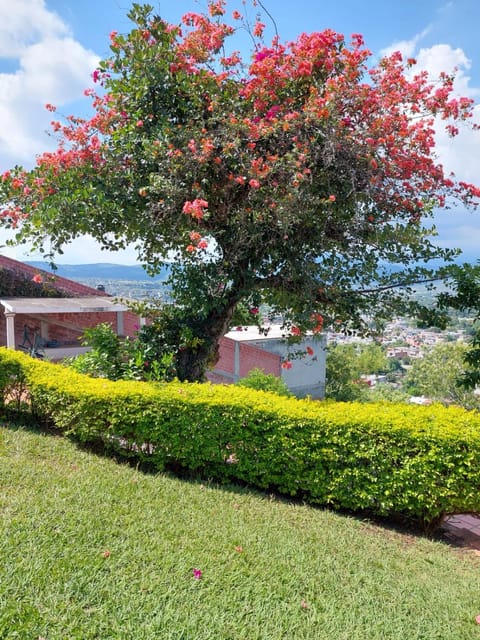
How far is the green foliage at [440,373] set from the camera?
24006mm

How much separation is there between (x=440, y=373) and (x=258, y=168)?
82.2 ft

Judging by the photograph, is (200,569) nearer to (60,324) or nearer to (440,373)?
(60,324)

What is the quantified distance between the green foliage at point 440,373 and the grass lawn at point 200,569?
2222cm

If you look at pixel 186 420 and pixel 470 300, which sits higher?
pixel 470 300

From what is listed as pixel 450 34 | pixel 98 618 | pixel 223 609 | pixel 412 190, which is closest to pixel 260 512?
pixel 223 609

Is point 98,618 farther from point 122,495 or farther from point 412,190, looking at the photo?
point 412,190

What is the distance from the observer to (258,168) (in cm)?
464

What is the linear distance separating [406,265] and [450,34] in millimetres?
3204

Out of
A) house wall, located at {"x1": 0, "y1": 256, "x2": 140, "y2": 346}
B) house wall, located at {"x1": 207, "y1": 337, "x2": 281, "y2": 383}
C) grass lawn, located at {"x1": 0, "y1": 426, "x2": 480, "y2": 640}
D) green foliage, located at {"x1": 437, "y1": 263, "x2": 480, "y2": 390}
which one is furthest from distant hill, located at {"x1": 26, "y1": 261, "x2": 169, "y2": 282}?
house wall, located at {"x1": 207, "y1": 337, "x2": 281, "y2": 383}

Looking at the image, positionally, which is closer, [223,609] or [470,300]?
[223,609]

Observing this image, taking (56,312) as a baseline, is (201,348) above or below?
below

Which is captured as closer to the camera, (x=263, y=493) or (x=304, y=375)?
(x=263, y=493)

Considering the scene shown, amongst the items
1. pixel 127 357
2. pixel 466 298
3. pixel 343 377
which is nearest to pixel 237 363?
pixel 127 357

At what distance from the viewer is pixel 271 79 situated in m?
4.88
